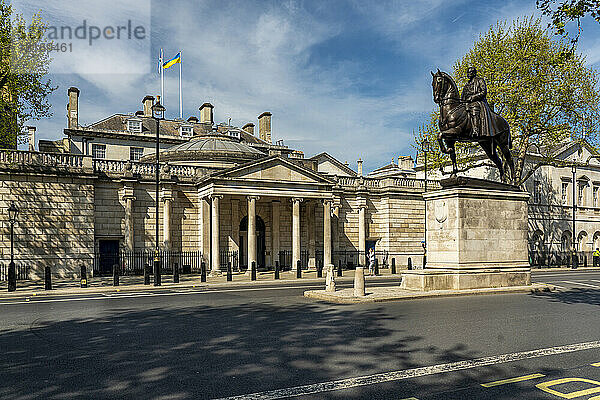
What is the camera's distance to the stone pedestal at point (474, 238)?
17125 mm

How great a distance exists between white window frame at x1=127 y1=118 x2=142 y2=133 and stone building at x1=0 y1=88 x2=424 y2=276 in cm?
1414

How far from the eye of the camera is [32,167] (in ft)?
94.4

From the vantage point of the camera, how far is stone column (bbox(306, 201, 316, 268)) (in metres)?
36.2

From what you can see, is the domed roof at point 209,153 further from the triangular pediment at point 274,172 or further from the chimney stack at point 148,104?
the chimney stack at point 148,104

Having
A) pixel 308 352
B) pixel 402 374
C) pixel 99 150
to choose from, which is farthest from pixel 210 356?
pixel 99 150

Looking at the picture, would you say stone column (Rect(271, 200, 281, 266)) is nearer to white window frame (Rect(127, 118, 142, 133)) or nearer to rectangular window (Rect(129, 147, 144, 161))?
rectangular window (Rect(129, 147, 144, 161))

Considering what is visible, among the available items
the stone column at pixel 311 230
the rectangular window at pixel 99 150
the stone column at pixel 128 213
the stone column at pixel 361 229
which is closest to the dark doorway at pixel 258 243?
the stone column at pixel 311 230

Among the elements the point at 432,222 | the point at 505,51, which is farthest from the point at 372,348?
the point at 505,51

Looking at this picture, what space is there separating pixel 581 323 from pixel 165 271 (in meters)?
26.4

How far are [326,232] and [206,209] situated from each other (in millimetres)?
8560

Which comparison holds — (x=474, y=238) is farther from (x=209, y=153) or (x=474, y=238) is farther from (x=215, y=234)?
(x=209, y=153)

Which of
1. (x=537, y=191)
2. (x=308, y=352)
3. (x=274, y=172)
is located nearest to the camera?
(x=308, y=352)

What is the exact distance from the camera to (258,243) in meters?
38.1

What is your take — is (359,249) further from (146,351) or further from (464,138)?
(146,351)
